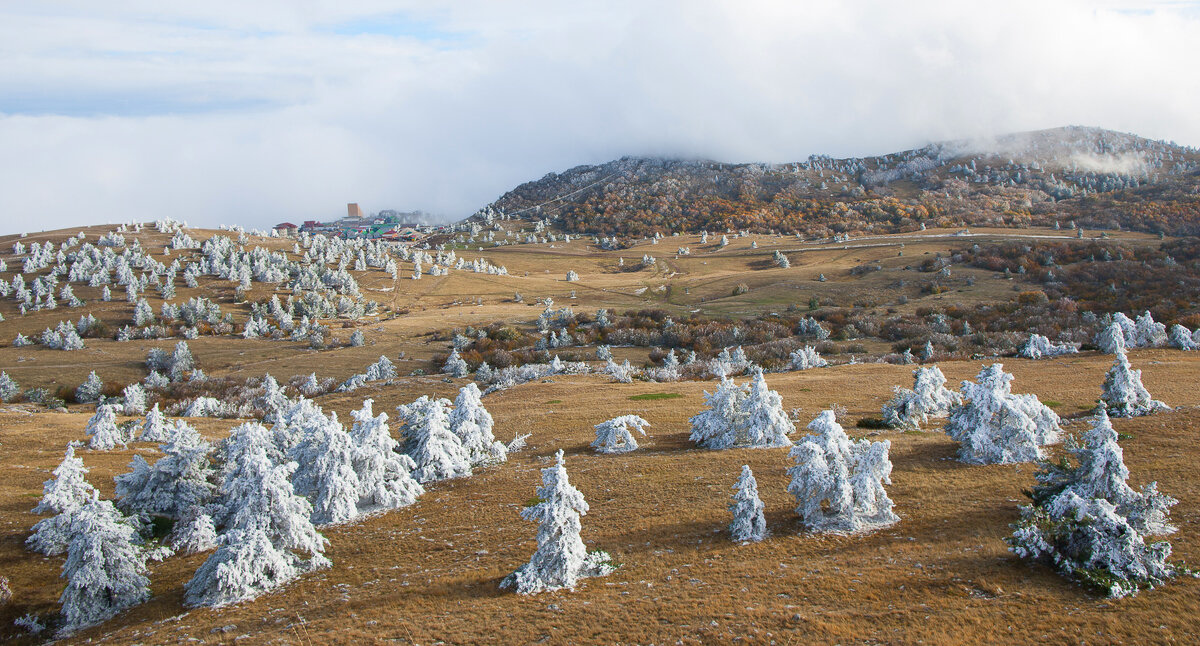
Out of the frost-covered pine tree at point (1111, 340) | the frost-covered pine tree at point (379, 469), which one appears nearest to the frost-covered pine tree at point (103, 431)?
the frost-covered pine tree at point (379, 469)

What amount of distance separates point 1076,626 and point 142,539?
38692 millimetres

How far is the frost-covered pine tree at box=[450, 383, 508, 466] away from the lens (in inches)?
1678

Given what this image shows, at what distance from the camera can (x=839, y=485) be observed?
26.7m

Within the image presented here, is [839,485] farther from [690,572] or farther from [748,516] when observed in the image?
[690,572]

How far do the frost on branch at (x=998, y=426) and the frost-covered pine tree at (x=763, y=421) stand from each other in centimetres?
982

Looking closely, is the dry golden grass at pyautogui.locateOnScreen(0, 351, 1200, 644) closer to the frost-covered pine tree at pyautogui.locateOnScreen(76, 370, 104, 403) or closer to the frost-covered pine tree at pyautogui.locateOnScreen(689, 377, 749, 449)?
the frost-covered pine tree at pyautogui.locateOnScreen(689, 377, 749, 449)

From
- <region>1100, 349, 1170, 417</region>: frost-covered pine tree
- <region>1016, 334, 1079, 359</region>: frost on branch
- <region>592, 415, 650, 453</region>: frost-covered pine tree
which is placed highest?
<region>1100, 349, 1170, 417</region>: frost-covered pine tree

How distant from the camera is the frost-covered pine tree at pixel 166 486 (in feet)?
108

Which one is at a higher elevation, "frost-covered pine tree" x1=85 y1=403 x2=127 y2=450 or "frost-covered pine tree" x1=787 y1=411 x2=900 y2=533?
"frost-covered pine tree" x1=787 y1=411 x2=900 y2=533

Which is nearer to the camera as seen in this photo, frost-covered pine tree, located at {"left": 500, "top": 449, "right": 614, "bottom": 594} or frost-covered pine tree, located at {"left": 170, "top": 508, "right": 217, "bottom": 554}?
frost-covered pine tree, located at {"left": 500, "top": 449, "right": 614, "bottom": 594}

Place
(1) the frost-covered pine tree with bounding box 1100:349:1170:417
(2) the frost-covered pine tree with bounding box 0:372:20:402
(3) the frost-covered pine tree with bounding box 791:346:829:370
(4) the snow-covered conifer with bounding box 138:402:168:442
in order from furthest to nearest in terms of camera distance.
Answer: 1. (2) the frost-covered pine tree with bounding box 0:372:20:402
2. (3) the frost-covered pine tree with bounding box 791:346:829:370
3. (4) the snow-covered conifer with bounding box 138:402:168:442
4. (1) the frost-covered pine tree with bounding box 1100:349:1170:417

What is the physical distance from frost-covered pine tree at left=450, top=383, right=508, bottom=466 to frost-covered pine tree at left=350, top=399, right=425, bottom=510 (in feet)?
18.3

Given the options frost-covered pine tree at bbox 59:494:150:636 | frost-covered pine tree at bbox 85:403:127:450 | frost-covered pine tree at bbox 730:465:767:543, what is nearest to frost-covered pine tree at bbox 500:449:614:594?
frost-covered pine tree at bbox 730:465:767:543

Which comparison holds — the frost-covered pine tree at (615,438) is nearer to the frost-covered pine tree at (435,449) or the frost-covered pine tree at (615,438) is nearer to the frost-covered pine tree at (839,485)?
the frost-covered pine tree at (435,449)
